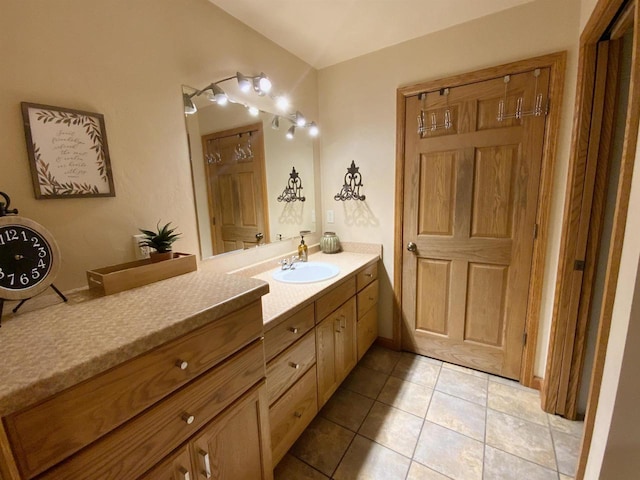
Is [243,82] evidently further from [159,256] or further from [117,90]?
[159,256]

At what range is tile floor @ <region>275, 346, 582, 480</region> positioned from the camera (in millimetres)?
1351

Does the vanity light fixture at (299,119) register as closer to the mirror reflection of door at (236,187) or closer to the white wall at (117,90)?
the mirror reflection of door at (236,187)

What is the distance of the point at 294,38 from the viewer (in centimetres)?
184

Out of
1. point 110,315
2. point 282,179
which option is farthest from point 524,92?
point 110,315

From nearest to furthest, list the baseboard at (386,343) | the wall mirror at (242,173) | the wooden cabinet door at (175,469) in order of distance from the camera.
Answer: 1. the wooden cabinet door at (175,469)
2. the wall mirror at (242,173)
3. the baseboard at (386,343)

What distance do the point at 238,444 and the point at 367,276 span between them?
1327mm

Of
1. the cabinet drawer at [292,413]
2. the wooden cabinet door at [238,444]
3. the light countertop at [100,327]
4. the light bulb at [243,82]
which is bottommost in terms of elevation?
the cabinet drawer at [292,413]

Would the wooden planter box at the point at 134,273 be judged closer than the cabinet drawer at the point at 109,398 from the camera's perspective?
No

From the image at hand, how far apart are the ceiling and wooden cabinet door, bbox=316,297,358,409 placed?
5.61ft

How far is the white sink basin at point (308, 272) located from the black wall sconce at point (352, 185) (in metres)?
0.62

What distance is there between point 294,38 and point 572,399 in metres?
2.75

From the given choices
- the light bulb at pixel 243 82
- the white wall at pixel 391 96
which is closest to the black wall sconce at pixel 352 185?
the white wall at pixel 391 96

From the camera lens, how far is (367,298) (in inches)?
82.1

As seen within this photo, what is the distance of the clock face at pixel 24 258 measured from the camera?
78 cm
